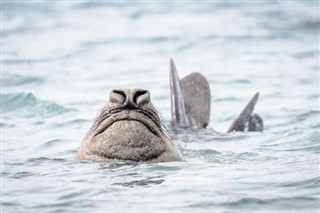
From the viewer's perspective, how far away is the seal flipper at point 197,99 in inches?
468

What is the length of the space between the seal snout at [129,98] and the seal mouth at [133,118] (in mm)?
→ 56

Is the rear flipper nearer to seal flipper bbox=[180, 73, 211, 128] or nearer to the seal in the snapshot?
the seal

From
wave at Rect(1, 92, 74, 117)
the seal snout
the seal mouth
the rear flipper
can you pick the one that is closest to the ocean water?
wave at Rect(1, 92, 74, 117)

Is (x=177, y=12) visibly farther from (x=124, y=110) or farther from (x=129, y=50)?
(x=124, y=110)

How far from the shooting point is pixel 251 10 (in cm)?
2308

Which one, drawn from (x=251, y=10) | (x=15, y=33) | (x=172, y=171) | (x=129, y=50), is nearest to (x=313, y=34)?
(x=251, y=10)

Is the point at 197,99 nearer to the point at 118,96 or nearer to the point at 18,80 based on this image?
the point at 118,96

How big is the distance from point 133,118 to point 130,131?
107 millimetres

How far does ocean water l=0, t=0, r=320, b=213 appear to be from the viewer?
7.54 metres

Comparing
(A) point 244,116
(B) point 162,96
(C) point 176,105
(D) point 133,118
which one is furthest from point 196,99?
(D) point 133,118

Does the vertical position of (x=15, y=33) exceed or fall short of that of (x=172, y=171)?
it exceeds it

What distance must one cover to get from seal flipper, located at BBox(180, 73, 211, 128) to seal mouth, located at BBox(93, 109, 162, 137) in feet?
12.1

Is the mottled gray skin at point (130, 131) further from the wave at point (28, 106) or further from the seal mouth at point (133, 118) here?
the wave at point (28, 106)

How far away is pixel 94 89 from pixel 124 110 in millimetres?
7986
